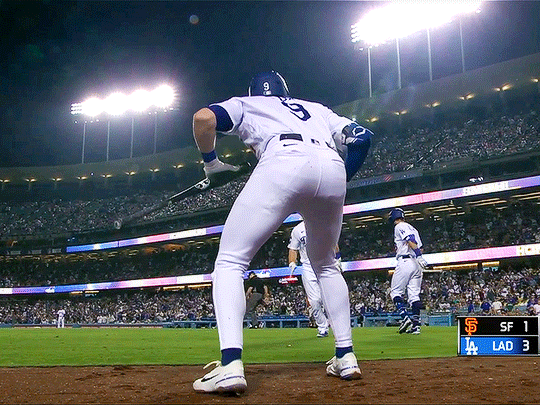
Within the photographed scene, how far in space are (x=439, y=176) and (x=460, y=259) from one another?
5908mm

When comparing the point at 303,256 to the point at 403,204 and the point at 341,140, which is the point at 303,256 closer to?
the point at 341,140

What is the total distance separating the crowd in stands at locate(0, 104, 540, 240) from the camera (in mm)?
31969

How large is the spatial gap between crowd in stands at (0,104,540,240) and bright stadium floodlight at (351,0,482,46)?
24.1 feet

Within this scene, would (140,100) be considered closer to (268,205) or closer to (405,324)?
(405,324)

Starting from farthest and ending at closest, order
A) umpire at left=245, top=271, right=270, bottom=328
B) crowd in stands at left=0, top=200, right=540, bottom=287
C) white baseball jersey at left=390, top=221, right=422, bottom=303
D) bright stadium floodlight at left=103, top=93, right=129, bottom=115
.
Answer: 1. bright stadium floodlight at left=103, top=93, right=129, bottom=115
2. crowd in stands at left=0, top=200, right=540, bottom=287
3. umpire at left=245, top=271, right=270, bottom=328
4. white baseball jersey at left=390, top=221, right=422, bottom=303

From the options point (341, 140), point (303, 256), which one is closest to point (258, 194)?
point (341, 140)

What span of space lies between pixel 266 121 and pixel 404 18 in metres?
34.6

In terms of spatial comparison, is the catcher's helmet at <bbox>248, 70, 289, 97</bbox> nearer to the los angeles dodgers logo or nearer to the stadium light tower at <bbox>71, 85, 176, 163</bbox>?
the los angeles dodgers logo

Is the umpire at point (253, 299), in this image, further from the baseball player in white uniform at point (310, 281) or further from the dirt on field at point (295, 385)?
the dirt on field at point (295, 385)

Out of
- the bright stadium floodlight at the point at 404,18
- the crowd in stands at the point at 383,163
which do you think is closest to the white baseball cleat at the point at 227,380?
the crowd in stands at the point at 383,163


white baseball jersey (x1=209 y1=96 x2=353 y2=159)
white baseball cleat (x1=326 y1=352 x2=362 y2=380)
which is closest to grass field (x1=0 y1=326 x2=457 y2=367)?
white baseball cleat (x1=326 y1=352 x2=362 y2=380)

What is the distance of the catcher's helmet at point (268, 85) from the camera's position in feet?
12.3

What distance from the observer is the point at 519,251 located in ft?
82.9

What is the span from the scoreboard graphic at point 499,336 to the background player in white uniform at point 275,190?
210 cm
